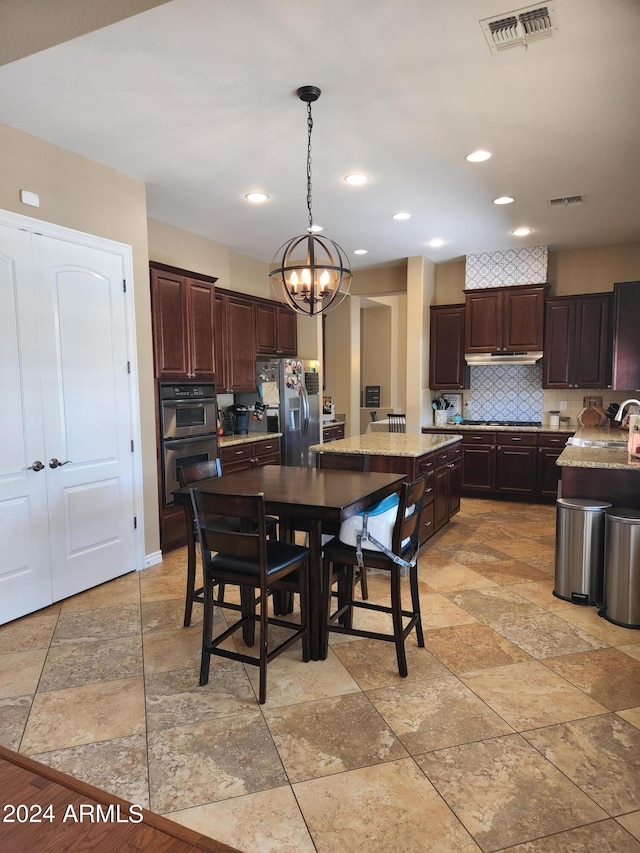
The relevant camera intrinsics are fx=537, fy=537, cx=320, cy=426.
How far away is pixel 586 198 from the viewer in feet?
14.6

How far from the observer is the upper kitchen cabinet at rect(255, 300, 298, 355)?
6.28m

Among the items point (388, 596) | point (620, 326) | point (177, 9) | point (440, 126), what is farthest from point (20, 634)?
point (620, 326)

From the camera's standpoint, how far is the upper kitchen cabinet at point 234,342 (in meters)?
5.57

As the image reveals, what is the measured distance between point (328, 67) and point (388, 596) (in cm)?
307

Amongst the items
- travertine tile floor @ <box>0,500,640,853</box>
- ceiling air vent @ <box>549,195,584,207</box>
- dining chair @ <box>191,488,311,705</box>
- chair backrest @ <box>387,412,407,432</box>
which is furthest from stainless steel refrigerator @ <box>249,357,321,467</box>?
dining chair @ <box>191,488,311,705</box>

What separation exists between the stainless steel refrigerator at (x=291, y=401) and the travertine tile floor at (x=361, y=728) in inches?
119

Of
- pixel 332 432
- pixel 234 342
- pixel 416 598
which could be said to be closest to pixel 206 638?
pixel 416 598

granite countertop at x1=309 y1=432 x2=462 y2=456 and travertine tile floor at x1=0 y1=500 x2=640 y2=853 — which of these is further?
granite countertop at x1=309 y1=432 x2=462 y2=456

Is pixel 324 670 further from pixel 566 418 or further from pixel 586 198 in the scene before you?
pixel 566 418

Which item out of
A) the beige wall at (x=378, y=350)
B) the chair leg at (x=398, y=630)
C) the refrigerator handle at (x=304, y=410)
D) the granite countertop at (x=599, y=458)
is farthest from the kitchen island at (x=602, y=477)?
the beige wall at (x=378, y=350)

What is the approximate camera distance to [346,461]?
12.3 ft

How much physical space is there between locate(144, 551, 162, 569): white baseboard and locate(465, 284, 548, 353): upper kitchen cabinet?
14.1 ft

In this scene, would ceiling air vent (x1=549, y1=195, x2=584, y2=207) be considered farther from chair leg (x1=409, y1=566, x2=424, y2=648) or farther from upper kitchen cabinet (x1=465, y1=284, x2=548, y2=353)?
chair leg (x1=409, y1=566, x2=424, y2=648)

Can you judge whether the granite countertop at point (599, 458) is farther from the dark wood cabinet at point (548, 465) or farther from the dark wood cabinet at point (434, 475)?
the dark wood cabinet at point (548, 465)
